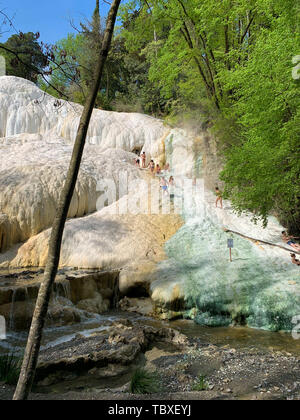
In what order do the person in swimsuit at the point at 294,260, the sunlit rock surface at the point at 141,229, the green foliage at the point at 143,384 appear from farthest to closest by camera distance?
the person in swimsuit at the point at 294,260 < the sunlit rock surface at the point at 141,229 < the green foliage at the point at 143,384

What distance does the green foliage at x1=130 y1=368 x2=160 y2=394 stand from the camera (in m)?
4.87

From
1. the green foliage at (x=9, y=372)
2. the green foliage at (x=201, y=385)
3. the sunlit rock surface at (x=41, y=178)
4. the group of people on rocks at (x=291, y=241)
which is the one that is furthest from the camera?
the sunlit rock surface at (x=41, y=178)

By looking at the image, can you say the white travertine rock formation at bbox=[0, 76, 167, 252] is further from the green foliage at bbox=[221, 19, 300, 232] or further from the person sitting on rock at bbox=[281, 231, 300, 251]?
the person sitting on rock at bbox=[281, 231, 300, 251]

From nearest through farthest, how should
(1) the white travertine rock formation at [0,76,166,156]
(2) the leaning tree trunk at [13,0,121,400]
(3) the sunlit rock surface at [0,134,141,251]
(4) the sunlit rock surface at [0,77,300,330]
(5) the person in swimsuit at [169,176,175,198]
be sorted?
1. (2) the leaning tree trunk at [13,0,121,400]
2. (4) the sunlit rock surface at [0,77,300,330]
3. (3) the sunlit rock surface at [0,134,141,251]
4. (5) the person in swimsuit at [169,176,175,198]
5. (1) the white travertine rock formation at [0,76,166,156]

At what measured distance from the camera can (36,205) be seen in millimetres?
15516

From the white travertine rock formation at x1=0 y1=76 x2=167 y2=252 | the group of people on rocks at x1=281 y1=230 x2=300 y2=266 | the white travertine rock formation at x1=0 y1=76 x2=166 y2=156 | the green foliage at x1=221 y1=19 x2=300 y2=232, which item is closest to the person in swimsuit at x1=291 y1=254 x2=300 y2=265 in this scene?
the group of people on rocks at x1=281 y1=230 x2=300 y2=266

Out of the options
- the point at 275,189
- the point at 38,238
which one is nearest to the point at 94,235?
the point at 38,238

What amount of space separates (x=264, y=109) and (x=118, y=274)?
Result: 274 inches

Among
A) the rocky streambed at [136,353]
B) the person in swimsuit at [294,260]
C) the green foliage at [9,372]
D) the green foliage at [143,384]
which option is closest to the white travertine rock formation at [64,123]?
the person in swimsuit at [294,260]

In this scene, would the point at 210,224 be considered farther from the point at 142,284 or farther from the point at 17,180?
the point at 17,180

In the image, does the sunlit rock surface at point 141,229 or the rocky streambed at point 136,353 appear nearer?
the rocky streambed at point 136,353

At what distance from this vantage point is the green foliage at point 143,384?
192 inches

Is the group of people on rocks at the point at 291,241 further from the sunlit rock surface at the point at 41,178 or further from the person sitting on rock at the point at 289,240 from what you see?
the sunlit rock surface at the point at 41,178
